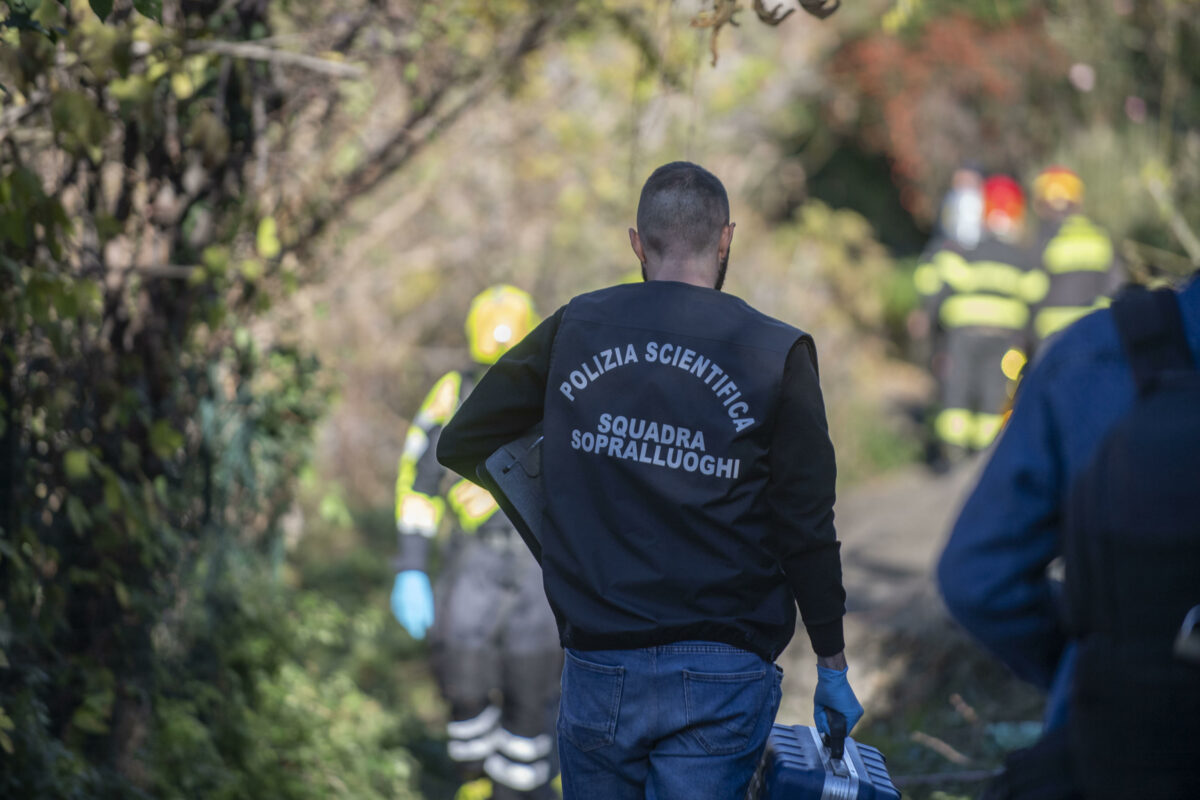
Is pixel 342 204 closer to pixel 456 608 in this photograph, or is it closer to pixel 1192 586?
pixel 456 608

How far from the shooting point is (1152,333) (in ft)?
5.14

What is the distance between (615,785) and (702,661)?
0.34 metres

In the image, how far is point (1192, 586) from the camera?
1.39 metres

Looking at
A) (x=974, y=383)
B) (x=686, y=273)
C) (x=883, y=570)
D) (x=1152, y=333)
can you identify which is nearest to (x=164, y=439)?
(x=686, y=273)

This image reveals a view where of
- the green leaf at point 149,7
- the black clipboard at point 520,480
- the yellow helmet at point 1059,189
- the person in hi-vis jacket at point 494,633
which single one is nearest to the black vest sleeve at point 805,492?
the black clipboard at point 520,480

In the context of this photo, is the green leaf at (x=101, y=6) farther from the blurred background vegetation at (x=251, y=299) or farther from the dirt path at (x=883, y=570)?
the dirt path at (x=883, y=570)

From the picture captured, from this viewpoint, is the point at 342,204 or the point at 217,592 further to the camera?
the point at 342,204

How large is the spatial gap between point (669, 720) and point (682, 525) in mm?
400

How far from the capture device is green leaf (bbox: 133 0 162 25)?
254 centimetres

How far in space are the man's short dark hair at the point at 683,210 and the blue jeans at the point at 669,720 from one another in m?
0.86

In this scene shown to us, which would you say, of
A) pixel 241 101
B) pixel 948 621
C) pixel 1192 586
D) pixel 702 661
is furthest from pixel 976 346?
pixel 1192 586

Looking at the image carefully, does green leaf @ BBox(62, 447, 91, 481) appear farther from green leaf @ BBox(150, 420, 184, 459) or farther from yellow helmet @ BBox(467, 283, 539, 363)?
yellow helmet @ BBox(467, 283, 539, 363)

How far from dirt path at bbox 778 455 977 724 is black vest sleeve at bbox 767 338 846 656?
8.95ft

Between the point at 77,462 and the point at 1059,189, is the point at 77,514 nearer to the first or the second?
the point at 77,462
